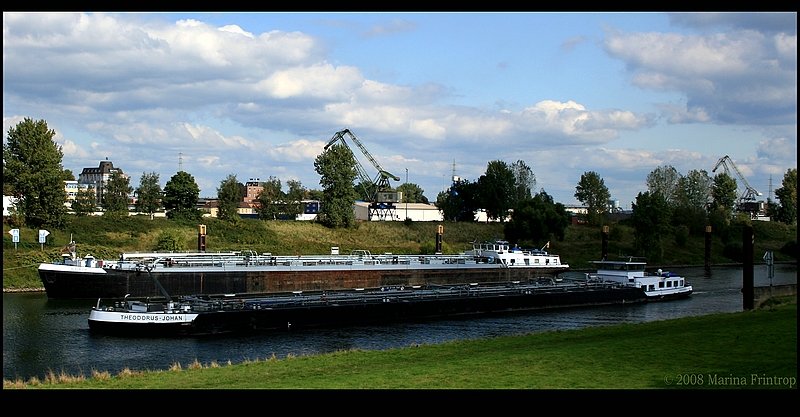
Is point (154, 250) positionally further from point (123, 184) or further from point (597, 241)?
point (597, 241)

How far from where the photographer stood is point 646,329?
3422 centimetres

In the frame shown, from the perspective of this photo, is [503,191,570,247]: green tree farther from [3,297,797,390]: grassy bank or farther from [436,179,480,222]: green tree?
[3,297,797,390]: grassy bank

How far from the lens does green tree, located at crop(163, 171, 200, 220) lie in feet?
305

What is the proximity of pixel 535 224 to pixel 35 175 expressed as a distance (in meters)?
57.8

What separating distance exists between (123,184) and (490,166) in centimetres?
5653

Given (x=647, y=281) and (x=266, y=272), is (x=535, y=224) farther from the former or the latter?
(x=266, y=272)

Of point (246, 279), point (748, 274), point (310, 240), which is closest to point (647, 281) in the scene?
point (748, 274)

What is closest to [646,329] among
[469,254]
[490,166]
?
[469,254]

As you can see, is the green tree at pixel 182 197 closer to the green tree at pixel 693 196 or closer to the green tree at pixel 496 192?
the green tree at pixel 496 192

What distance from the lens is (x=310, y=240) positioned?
9750cm

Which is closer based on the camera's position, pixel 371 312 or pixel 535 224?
pixel 371 312

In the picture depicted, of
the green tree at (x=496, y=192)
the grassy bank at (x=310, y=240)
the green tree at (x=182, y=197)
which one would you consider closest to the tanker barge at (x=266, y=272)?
the grassy bank at (x=310, y=240)

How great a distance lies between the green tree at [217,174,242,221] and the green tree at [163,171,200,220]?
382cm
